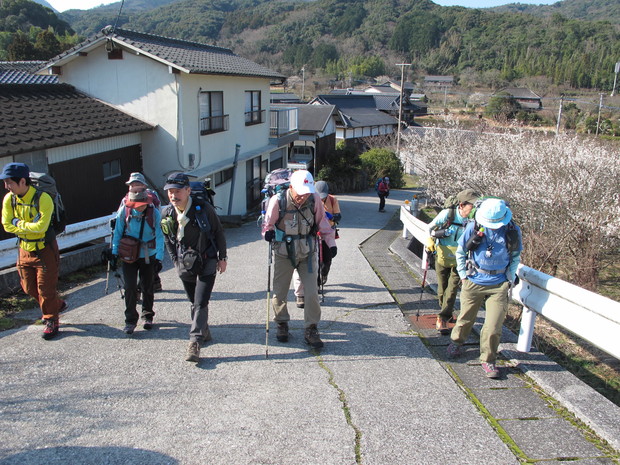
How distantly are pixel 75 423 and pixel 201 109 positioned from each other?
1166cm

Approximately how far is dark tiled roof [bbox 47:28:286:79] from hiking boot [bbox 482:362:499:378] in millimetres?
10365

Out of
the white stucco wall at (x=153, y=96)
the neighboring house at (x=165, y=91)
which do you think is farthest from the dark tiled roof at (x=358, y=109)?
the white stucco wall at (x=153, y=96)

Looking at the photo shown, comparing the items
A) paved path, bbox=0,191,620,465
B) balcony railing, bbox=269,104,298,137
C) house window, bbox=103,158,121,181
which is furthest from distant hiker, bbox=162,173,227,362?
balcony railing, bbox=269,104,298,137

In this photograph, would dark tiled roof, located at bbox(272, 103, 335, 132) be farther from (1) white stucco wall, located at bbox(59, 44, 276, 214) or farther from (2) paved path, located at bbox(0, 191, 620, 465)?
(2) paved path, located at bbox(0, 191, 620, 465)

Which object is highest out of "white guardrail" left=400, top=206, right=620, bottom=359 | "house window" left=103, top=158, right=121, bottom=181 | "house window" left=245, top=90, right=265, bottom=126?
"house window" left=245, top=90, right=265, bottom=126

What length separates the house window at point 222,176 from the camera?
49.2 feet

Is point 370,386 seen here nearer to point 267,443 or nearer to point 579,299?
point 267,443

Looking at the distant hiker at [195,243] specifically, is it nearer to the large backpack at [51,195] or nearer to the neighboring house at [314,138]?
the large backpack at [51,195]

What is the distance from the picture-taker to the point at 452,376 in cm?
423

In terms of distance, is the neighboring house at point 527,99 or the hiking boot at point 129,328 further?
the neighboring house at point 527,99

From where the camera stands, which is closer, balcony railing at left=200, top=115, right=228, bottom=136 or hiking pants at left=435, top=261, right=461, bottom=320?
hiking pants at left=435, top=261, right=461, bottom=320

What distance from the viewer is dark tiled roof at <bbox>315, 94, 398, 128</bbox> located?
137 ft

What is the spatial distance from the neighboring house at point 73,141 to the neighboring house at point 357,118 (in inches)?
1072

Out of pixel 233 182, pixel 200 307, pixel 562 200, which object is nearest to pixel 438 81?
pixel 233 182
